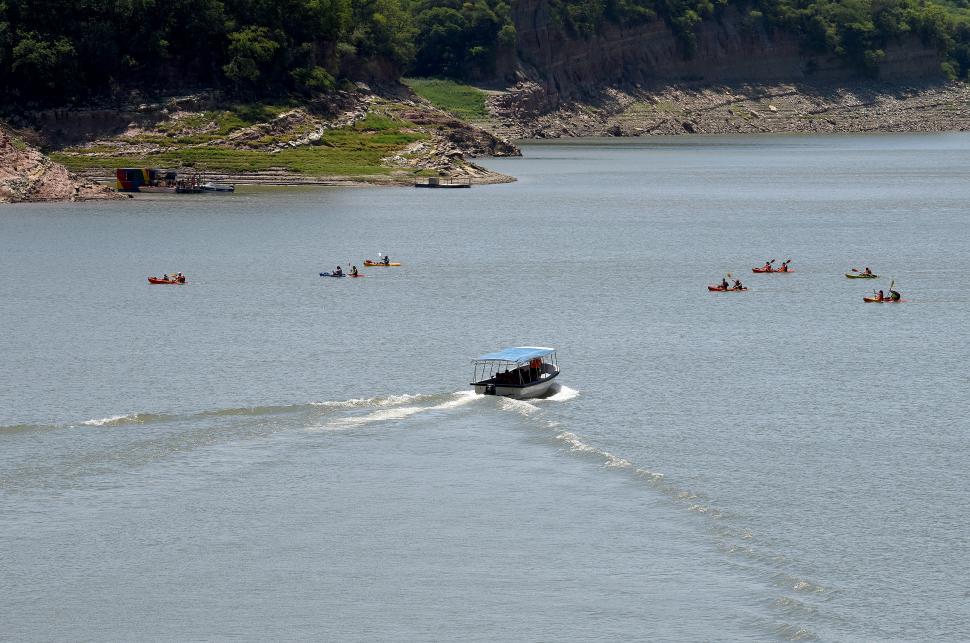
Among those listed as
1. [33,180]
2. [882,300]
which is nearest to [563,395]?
[882,300]

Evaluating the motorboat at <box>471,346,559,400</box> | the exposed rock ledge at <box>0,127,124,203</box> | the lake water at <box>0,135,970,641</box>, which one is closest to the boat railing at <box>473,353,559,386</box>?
the motorboat at <box>471,346,559,400</box>

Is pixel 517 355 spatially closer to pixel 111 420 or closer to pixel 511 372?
pixel 511 372

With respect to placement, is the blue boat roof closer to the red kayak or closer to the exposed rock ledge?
the red kayak

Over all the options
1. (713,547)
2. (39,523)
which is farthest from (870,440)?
(39,523)

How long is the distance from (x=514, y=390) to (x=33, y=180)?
119m

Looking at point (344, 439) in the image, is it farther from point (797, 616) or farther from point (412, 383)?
point (797, 616)

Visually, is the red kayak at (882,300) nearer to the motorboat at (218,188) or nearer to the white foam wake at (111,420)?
the white foam wake at (111,420)

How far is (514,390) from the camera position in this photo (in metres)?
74.6

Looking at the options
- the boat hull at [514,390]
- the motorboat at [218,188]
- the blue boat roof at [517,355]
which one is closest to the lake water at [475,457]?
the boat hull at [514,390]

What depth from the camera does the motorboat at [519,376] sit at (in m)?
74.7

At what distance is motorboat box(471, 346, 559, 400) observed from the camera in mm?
74688

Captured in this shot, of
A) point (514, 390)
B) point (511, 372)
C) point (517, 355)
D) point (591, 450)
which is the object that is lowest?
point (591, 450)

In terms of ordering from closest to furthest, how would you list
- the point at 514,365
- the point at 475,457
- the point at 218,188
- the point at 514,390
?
the point at 475,457 < the point at 514,390 < the point at 514,365 < the point at 218,188

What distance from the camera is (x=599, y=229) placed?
15762cm
